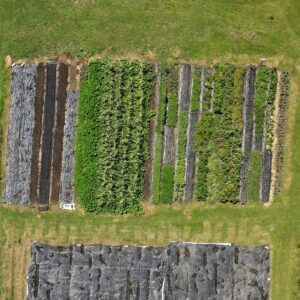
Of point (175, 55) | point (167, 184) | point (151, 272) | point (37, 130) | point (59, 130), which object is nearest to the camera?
point (151, 272)

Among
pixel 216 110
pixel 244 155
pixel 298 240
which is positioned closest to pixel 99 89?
pixel 216 110

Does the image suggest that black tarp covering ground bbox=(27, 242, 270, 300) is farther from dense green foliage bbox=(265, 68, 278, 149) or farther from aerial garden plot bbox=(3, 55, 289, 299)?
dense green foliage bbox=(265, 68, 278, 149)

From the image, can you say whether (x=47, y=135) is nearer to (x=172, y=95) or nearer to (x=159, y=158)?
(x=159, y=158)

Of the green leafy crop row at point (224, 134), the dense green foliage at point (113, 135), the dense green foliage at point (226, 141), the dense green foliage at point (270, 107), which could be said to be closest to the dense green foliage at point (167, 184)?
the dense green foliage at point (113, 135)

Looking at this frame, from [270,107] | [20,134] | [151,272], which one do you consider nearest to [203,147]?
[270,107]

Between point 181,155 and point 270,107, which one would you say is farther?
point 181,155

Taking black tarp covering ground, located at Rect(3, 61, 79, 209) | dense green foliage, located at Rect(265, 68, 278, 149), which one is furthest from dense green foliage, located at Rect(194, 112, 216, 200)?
black tarp covering ground, located at Rect(3, 61, 79, 209)
